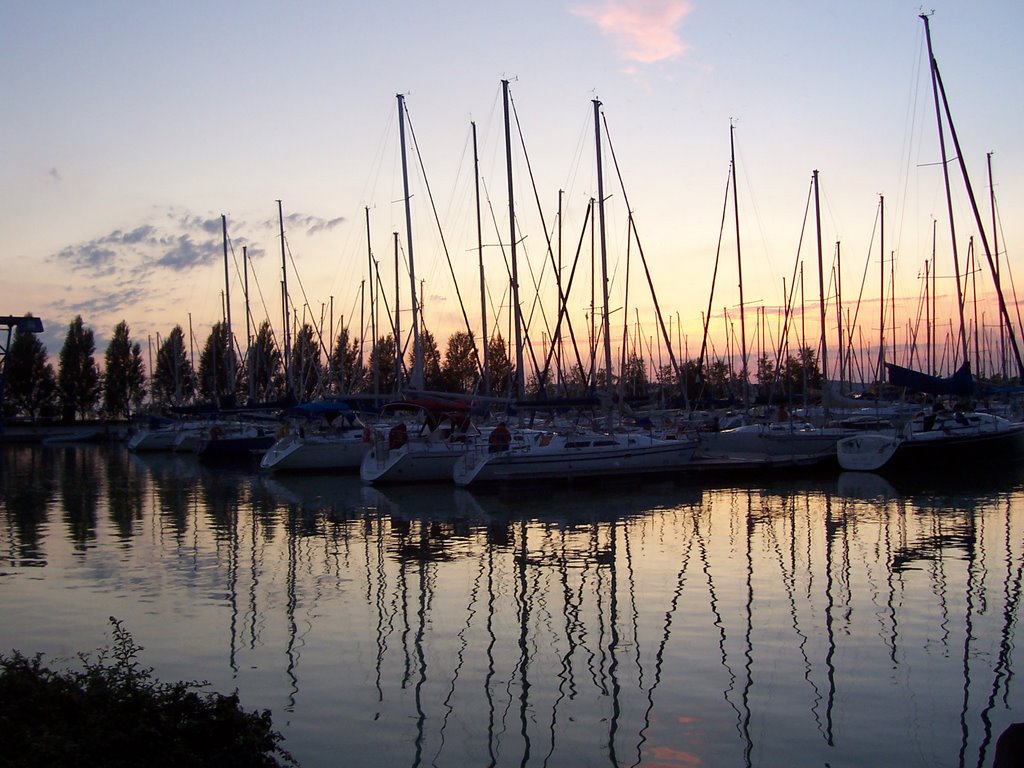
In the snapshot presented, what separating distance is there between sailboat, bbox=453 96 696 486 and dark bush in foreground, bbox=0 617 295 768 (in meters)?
26.2

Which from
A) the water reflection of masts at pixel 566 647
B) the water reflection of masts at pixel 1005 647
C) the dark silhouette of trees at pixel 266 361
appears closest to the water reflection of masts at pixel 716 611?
the water reflection of masts at pixel 566 647

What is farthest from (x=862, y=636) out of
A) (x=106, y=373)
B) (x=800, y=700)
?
(x=106, y=373)

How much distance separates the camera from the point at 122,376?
381ft

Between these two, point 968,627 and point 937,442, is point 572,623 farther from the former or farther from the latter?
point 937,442

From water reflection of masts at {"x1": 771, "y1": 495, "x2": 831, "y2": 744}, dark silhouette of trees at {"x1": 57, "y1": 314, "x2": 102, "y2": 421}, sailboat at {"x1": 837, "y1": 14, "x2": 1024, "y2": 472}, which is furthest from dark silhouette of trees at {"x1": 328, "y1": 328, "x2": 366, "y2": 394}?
water reflection of masts at {"x1": 771, "y1": 495, "x2": 831, "y2": 744}

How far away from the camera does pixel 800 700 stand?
10.8 metres

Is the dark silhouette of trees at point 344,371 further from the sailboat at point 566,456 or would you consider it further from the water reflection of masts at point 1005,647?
the water reflection of masts at point 1005,647

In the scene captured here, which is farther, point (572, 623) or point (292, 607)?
point (292, 607)

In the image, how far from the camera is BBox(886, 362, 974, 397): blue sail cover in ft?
128

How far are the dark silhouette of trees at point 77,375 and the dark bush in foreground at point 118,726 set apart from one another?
110 m

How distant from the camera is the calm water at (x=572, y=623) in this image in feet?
32.6

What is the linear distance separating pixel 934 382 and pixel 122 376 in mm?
97243

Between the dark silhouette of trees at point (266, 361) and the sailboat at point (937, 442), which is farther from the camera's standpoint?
the dark silhouette of trees at point (266, 361)

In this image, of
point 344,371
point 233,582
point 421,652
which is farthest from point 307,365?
point 421,652
